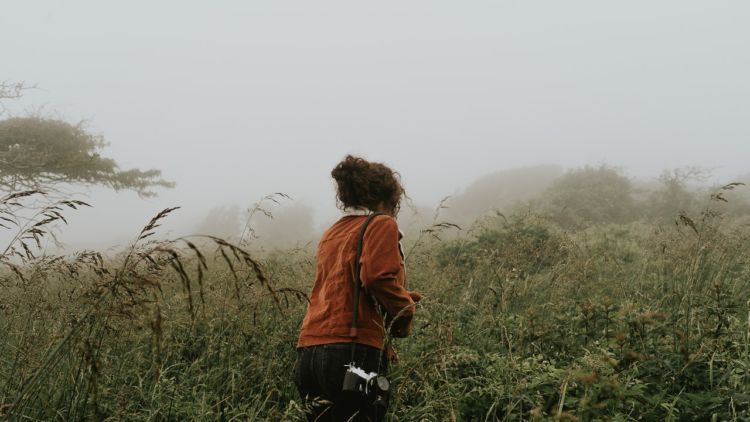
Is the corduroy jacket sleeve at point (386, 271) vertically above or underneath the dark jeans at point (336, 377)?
above

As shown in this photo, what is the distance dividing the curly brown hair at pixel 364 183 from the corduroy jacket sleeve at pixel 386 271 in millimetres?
287

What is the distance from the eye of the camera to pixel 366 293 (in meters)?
2.38

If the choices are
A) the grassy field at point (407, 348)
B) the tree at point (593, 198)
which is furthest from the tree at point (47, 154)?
the tree at point (593, 198)

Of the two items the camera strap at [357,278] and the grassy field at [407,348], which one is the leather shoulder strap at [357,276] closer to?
the camera strap at [357,278]

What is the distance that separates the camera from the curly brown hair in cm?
262

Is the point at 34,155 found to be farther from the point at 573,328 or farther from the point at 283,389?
the point at 573,328

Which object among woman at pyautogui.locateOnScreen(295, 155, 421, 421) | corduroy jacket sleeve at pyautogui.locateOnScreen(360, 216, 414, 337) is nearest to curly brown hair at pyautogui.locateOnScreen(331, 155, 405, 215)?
woman at pyautogui.locateOnScreen(295, 155, 421, 421)

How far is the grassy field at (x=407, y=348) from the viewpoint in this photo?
1.93m

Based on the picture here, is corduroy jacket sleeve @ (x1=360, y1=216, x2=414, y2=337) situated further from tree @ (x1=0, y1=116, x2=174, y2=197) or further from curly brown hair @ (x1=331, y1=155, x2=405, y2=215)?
tree @ (x1=0, y1=116, x2=174, y2=197)

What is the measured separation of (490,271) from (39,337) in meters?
4.08

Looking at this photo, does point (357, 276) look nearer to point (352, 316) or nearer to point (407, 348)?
point (352, 316)

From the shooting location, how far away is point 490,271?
16.4ft

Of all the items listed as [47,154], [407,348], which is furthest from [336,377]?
[47,154]

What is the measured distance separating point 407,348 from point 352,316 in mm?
1438
